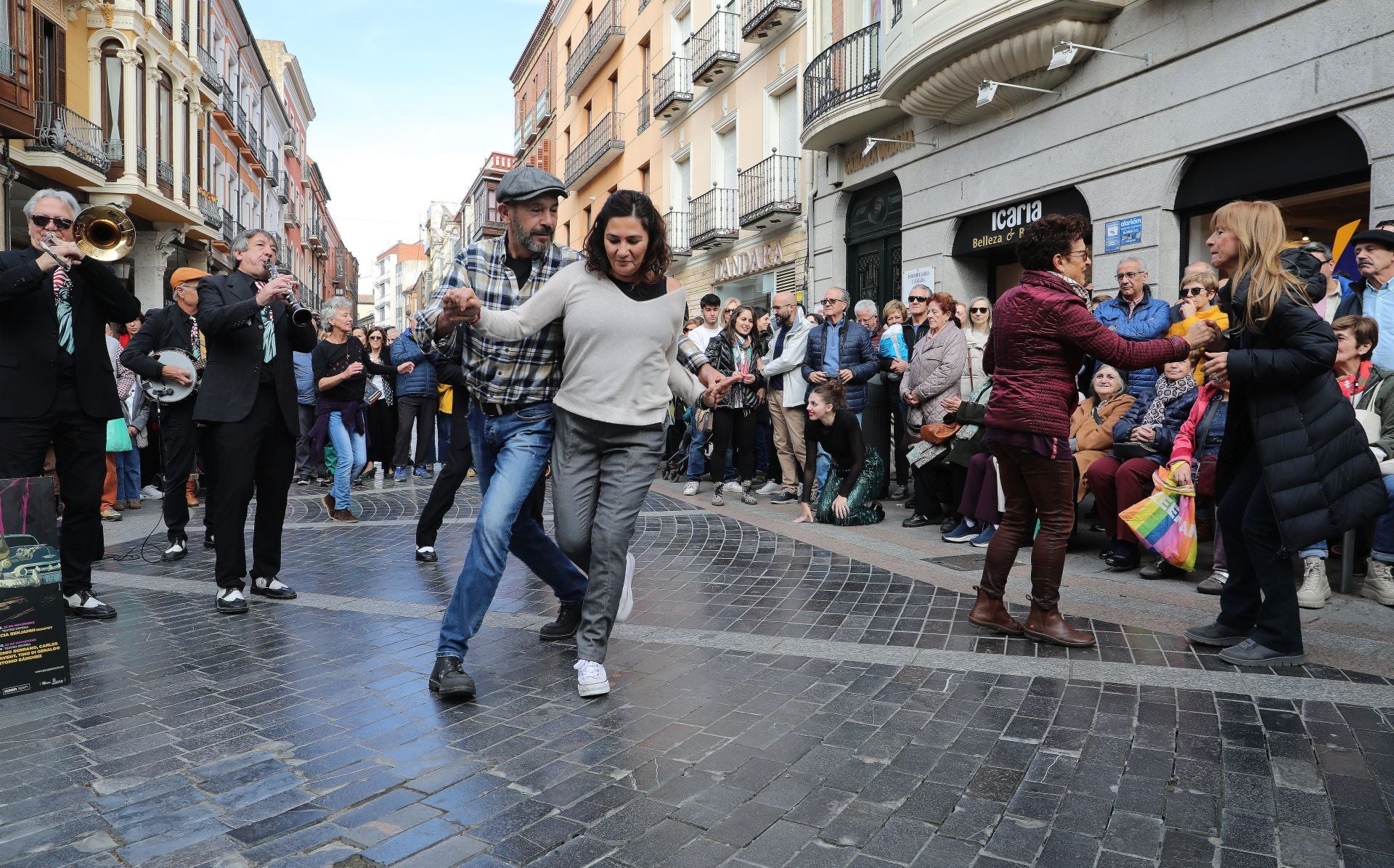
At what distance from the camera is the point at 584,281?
382 cm

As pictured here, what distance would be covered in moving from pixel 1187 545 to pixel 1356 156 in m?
4.80

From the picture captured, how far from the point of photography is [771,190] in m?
18.8

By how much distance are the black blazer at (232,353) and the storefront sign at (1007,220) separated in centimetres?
905

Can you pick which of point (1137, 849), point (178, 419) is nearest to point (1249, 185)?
point (1137, 849)

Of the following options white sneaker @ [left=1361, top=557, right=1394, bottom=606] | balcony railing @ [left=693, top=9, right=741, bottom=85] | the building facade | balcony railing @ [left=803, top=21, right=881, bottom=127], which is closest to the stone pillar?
balcony railing @ [left=693, top=9, right=741, bottom=85]

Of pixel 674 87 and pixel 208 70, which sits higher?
pixel 208 70

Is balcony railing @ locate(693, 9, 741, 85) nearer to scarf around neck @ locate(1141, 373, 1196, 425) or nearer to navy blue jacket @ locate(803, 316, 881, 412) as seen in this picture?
navy blue jacket @ locate(803, 316, 881, 412)

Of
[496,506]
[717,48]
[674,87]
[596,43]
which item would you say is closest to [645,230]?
[496,506]

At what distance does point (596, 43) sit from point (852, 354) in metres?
24.4

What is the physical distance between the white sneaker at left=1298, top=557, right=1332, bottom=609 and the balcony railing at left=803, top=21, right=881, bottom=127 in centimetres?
1031

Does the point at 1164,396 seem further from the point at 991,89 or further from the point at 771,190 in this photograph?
the point at 771,190

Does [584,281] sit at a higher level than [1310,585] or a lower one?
higher

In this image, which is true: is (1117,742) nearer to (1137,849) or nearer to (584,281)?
(1137,849)

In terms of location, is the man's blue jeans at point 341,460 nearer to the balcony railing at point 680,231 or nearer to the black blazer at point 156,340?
the black blazer at point 156,340
